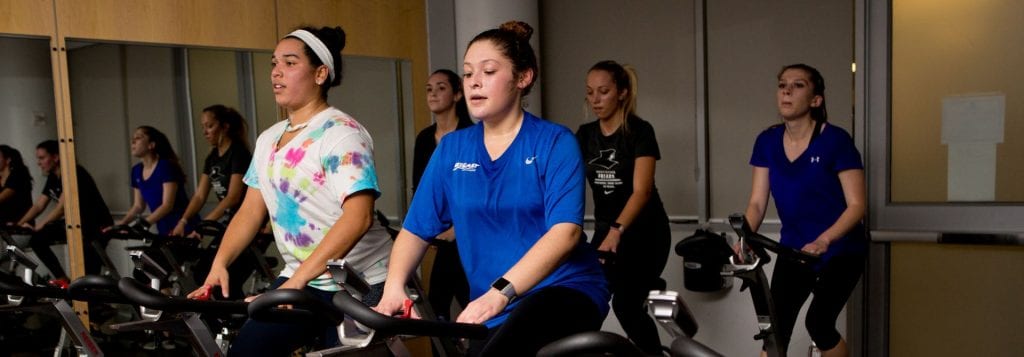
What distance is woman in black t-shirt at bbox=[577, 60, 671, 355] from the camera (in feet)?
12.5

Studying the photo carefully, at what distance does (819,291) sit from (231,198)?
8.99 feet

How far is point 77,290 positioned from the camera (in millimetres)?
2133

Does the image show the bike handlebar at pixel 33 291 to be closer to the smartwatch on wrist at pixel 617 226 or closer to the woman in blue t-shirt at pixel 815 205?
the smartwatch on wrist at pixel 617 226

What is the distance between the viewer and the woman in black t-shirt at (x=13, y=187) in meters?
4.04

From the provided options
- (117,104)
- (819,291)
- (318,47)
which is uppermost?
(318,47)

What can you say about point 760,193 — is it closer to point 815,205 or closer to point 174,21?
point 815,205

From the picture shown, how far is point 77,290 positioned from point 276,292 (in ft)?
2.33

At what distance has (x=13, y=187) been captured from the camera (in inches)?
161

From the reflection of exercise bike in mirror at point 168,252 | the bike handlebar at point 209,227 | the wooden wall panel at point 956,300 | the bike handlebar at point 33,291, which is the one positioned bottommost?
the wooden wall panel at point 956,300

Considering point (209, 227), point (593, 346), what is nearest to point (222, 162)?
point (209, 227)

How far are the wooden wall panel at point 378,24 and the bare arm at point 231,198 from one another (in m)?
0.87

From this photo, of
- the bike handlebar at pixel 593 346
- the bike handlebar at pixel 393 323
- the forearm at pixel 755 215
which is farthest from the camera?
the forearm at pixel 755 215

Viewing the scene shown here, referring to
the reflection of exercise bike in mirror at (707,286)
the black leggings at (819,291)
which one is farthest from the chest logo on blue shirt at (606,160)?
the black leggings at (819,291)

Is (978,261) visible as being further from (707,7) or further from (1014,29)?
(707,7)
